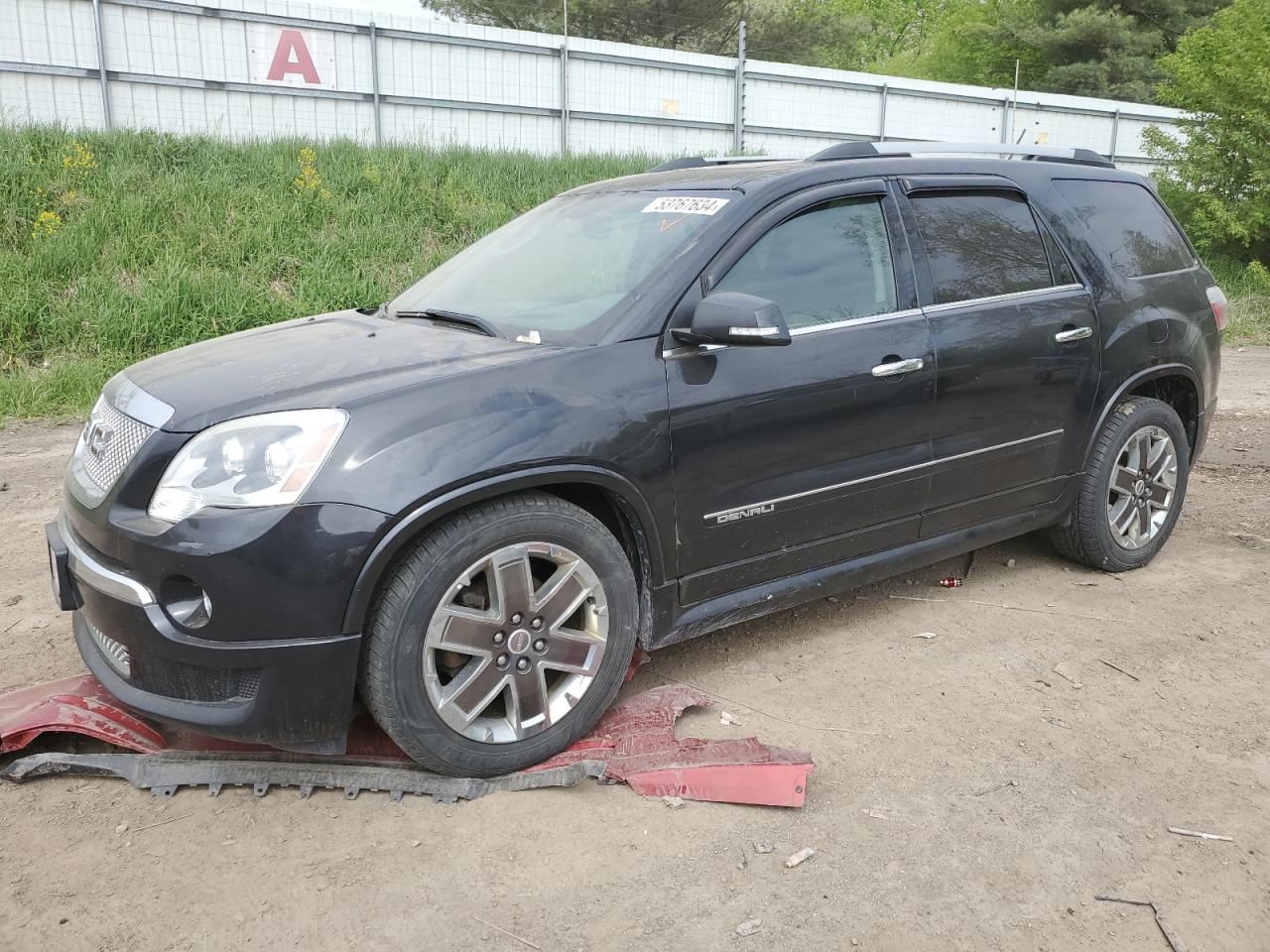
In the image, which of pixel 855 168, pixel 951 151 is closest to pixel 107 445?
pixel 855 168

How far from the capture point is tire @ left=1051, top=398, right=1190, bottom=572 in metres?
4.51

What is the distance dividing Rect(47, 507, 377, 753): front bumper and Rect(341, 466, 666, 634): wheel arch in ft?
0.20

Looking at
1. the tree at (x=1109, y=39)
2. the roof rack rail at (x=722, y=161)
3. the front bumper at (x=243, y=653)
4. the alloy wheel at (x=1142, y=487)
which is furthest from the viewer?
the tree at (x=1109, y=39)

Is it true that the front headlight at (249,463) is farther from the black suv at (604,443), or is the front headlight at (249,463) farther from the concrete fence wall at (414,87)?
the concrete fence wall at (414,87)

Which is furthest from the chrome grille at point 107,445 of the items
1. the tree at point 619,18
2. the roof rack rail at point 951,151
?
the tree at point 619,18

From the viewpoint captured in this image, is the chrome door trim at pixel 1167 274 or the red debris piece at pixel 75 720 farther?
the chrome door trim at pixel 1167 274

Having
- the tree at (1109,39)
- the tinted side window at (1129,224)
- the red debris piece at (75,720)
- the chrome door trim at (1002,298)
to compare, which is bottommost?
the red debris piece at (75,720)

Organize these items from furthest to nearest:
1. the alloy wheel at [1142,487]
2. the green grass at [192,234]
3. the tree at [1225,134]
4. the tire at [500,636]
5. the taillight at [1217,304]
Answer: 1. the tree at [1225,134]
2. the green grass at [192,234]
3. the taillight at [1217,304]
4. the alloy wheel at [1142,487]
5. the tire at [500,636]

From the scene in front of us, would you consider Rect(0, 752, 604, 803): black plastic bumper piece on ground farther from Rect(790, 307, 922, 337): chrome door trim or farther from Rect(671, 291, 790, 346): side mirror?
Rect(790, 307, 922, 337): chrome door trim

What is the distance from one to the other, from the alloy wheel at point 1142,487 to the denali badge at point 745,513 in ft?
6.45

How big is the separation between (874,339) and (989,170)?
1.14m

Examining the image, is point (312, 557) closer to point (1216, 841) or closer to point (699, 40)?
point (1216, 841)

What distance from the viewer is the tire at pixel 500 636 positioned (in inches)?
109

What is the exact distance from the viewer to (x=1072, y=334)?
13.8 feet
